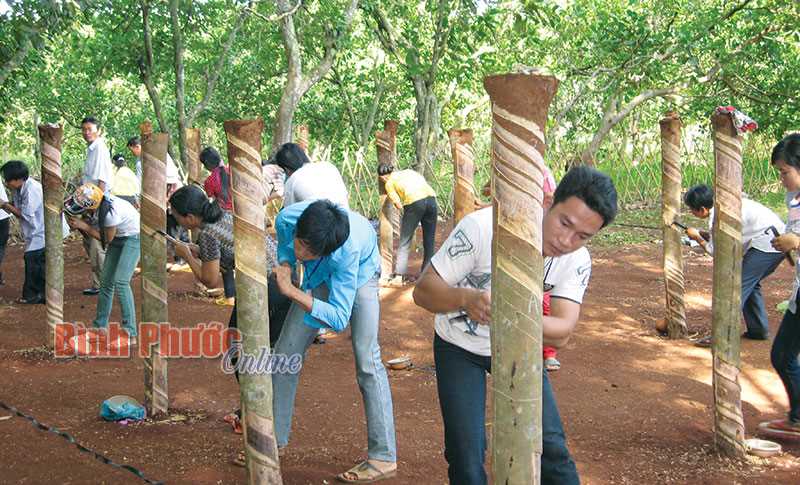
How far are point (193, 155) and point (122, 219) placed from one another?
5.23 m

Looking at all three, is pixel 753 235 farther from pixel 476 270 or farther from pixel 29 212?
pixel 29 212

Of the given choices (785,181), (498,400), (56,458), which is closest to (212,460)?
(56,458)

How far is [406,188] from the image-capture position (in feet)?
27.7

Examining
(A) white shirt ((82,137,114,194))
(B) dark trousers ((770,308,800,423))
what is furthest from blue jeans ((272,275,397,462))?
(A) white shirt ((82,137,114,194))

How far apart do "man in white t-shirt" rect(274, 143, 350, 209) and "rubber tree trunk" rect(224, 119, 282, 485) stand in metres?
2.02

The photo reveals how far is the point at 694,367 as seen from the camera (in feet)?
19.6

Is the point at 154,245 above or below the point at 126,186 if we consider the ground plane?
above

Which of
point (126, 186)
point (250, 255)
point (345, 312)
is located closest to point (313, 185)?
point (345, 312)

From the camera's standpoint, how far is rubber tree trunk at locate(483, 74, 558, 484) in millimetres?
1871

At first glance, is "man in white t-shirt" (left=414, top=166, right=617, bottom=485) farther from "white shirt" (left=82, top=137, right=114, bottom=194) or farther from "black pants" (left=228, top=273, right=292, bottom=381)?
"white shirt" (left=82, top=137, right=114, bottom=194)

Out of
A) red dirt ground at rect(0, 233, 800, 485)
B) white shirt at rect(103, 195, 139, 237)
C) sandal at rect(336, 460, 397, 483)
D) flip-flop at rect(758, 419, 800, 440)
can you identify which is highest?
white shirt at rect(103, 195, 139, 237)

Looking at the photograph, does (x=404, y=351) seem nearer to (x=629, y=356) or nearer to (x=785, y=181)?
(x=629, y=356)

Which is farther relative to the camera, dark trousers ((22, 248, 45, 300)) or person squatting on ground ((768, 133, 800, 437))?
dark trousers ((22, 248, 45, 300))

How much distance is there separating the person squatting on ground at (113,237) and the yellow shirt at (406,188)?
10.3 ft
